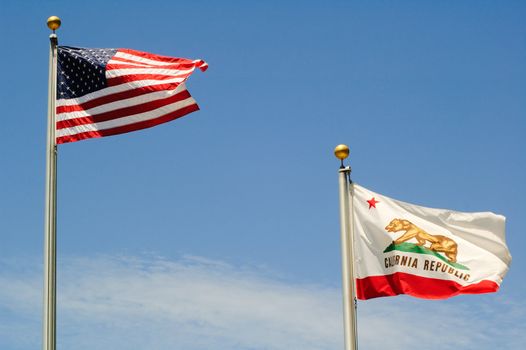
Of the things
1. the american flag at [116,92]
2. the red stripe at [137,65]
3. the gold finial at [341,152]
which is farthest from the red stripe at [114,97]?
the gold finial at [341,152]

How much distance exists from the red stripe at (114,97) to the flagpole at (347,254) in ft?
14.8

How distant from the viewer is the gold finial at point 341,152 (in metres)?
21.9

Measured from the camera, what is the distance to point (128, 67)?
79.9ft

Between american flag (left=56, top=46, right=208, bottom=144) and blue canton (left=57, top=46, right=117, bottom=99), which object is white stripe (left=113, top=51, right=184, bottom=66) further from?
blue canton (left=57, top=46, right=117, bottom=99)

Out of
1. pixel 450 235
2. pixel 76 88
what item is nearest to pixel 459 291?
pixel 450 235

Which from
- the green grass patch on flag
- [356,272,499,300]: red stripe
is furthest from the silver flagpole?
the green grass patch on flag

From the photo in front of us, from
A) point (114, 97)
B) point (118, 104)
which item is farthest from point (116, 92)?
point (118, 104)

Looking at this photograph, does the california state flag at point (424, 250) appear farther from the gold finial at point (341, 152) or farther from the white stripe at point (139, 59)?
the white stripe at point (139, 59)

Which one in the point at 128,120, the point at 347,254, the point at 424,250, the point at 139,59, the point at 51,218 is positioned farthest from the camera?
the point at 139,59

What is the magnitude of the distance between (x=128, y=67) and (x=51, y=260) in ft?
15.6

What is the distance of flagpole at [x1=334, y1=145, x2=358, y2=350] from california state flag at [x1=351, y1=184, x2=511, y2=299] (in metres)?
0.23

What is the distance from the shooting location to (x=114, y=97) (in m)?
24.1

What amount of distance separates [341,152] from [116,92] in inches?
211

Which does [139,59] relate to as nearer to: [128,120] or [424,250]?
[128,120]
